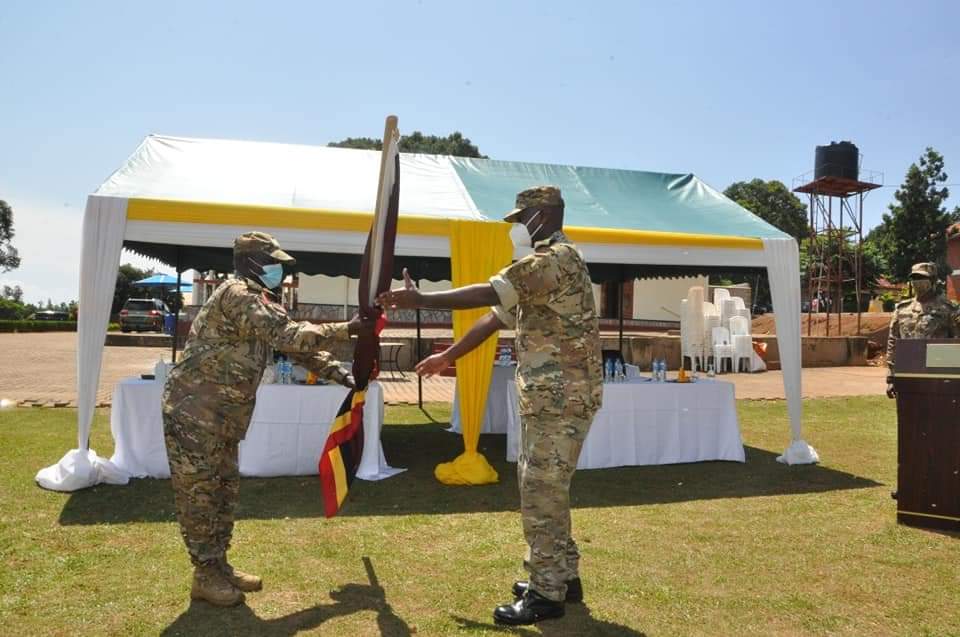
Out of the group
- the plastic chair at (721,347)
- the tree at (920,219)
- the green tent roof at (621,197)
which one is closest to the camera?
the green tent roof at (621,197)

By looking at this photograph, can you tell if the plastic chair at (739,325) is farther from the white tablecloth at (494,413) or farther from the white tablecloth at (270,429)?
the white tablecloth at (270,429)

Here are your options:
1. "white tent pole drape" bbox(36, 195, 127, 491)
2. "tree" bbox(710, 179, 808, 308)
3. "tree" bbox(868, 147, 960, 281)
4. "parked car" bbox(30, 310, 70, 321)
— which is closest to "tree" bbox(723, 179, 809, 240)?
"tree" bbox(710, 179, 808, 308)

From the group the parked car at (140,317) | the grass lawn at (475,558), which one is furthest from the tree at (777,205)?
the grass lawn at (475,558)

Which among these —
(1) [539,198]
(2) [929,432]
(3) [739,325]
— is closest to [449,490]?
(1) [539,198]

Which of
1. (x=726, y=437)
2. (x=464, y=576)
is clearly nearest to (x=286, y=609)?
(x=464, y=576)

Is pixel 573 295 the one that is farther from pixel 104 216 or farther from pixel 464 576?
pixel 104 216

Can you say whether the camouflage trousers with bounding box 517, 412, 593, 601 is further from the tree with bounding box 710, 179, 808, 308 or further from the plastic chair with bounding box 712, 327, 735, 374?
the tree with bounding box 710, 179, 808, 308

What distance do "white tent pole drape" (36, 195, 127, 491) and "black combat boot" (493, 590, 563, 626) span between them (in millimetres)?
4000

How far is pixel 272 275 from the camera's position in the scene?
342 cm

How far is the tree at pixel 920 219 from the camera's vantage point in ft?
121

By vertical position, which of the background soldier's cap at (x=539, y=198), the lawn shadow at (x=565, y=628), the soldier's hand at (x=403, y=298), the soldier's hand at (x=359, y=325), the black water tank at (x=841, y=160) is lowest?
the lawn shadow at (x=565, y=628)

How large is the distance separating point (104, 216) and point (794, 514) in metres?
6.14

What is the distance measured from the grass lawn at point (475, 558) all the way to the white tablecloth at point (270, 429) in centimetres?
27

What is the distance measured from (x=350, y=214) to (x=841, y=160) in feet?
85.1
